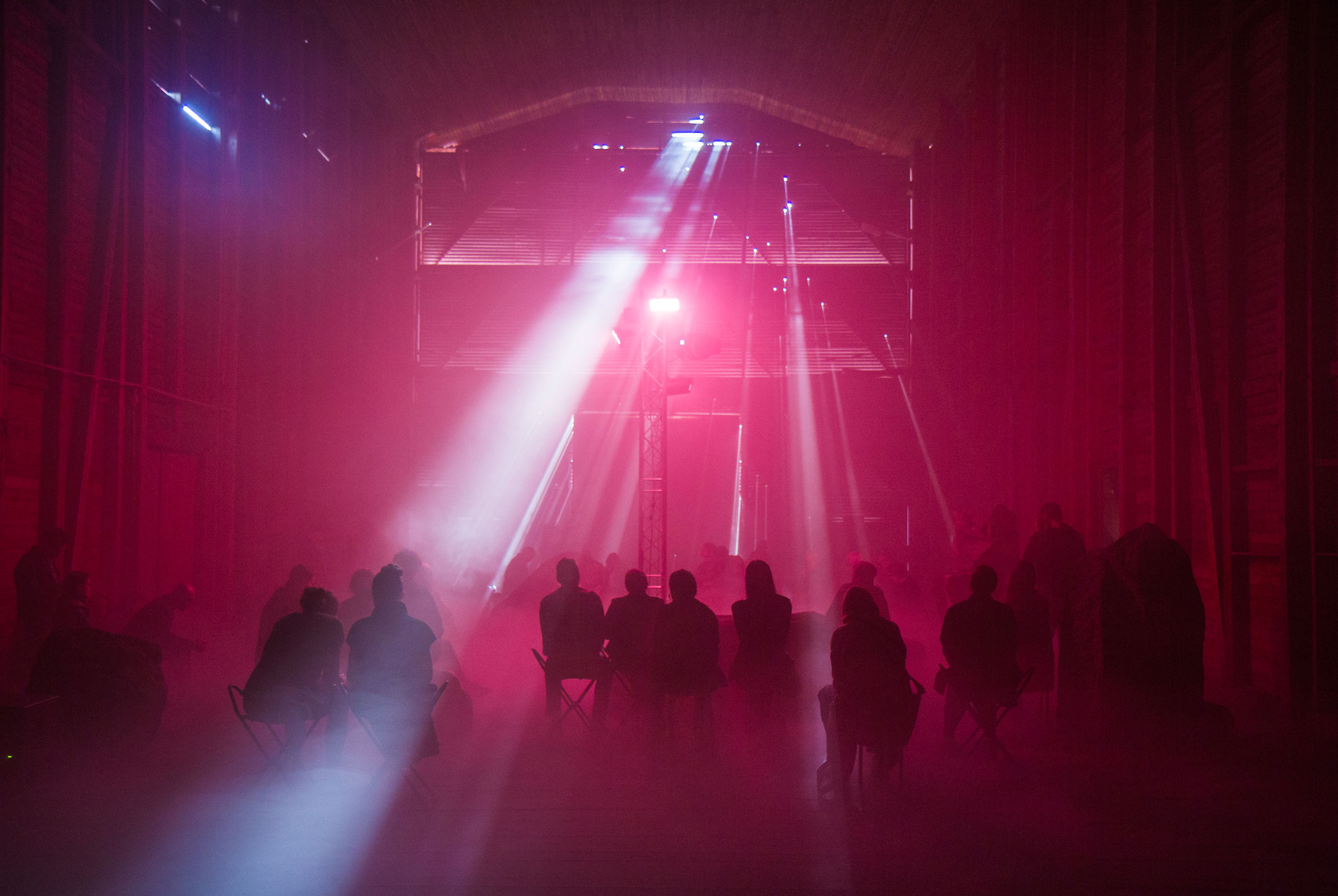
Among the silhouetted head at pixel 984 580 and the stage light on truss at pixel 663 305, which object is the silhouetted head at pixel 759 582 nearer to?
the silhouetted head at pixel 984 580

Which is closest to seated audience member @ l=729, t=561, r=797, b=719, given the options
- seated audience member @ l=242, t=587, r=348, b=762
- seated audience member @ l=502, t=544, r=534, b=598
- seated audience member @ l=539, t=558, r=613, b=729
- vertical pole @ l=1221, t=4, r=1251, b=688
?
seated audience member @ l=539, t=558, r=613, b=729

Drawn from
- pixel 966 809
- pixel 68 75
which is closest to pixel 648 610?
pixel 966 809

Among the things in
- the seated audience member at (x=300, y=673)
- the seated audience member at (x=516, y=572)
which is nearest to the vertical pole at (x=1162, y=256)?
the seated audience member at (x=300, y=673)

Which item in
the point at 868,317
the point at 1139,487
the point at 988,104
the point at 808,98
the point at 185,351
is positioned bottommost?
the point at 1139,487

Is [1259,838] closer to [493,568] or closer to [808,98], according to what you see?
[493,568]

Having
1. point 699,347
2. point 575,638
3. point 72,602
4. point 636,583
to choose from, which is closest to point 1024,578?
point 636,583

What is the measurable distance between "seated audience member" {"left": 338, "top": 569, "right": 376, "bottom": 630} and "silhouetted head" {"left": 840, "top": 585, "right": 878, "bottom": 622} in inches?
125

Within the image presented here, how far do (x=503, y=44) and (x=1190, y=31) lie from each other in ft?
33.5

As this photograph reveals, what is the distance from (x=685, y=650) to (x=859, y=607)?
1.26m

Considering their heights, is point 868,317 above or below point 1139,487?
above

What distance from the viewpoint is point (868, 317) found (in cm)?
1806

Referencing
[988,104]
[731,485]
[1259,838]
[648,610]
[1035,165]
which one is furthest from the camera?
[731,485]

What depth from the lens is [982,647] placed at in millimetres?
5043

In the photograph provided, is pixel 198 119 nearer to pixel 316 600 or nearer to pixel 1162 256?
pixel 316 600
